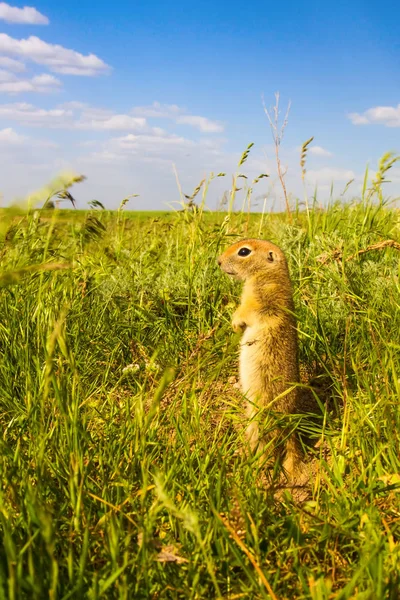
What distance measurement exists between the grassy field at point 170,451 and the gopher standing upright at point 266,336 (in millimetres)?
148

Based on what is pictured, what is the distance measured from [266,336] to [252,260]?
0.80 metres

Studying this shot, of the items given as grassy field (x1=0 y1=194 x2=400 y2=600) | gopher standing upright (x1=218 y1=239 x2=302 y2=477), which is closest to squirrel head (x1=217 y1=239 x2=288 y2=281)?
gopher standing upright (x1=218 y1=239 x2=302 y2=477)

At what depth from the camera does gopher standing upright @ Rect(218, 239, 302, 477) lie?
9.18 ft

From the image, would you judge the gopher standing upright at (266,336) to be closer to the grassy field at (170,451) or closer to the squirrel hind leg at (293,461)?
the squirrel hind leg at (293,461)

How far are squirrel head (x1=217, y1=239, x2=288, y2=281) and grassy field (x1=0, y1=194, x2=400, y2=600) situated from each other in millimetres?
198

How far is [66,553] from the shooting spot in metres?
1.68

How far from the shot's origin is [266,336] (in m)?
3.04

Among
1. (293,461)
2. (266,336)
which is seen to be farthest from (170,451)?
(266,336)

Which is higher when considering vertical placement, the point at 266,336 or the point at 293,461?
the point at 266,336

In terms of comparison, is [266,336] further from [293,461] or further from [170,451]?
[170,451]

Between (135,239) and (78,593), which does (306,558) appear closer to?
(78,593)

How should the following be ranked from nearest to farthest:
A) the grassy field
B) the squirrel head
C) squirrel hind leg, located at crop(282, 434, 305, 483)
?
1. the grassy field
2. squirrel hind leg, located at crop(282, 434, 305, 483)
3. the squirrel head

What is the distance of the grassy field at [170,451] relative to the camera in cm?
150

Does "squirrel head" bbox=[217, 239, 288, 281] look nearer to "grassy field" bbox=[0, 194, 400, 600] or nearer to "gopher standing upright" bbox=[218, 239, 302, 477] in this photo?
"gopher standing upright" bbox=[218, 239, 302, 477]
